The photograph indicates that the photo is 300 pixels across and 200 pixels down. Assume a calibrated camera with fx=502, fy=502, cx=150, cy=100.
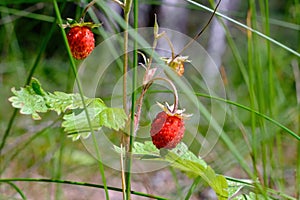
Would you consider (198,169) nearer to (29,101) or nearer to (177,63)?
(177,63)

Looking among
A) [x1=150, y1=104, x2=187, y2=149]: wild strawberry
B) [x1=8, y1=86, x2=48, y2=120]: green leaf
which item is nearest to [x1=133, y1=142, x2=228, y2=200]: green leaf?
[x1=150, y1=104, x2=187, y2=149]: wild strawberry

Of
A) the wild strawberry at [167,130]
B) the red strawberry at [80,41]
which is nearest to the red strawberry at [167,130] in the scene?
the wild strawberry at [167,130]

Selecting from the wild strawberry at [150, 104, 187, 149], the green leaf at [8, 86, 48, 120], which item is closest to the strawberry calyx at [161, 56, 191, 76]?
the wild strawberry at [150, 104, 187, 149]

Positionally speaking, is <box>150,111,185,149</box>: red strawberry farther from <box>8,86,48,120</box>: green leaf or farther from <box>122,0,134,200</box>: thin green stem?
<box>8,86,48,120</box>: green leaf

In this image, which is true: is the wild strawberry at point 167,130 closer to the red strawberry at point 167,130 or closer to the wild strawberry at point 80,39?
the red strawberry at point 167,130

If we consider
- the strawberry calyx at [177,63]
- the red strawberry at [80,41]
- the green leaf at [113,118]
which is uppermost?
the red strawberry at [80,41]

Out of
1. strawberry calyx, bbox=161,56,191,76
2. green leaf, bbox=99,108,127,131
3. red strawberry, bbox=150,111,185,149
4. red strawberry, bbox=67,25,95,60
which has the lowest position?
red strawberry, bbox=150,111,185,149

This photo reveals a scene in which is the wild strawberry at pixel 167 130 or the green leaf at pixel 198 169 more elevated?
the wild strawberry at pixel 167 130

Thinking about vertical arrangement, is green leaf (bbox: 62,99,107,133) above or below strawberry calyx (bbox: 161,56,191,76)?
below
